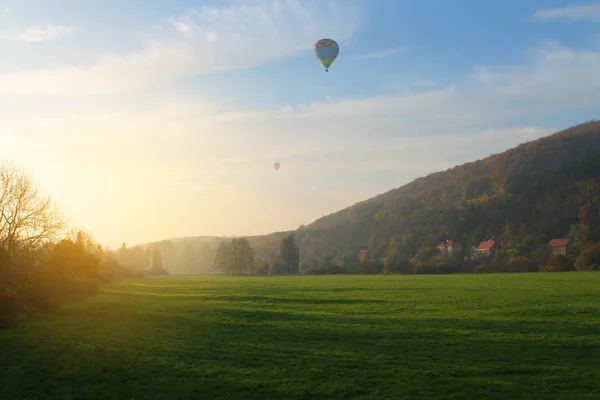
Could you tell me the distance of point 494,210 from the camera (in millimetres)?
197000

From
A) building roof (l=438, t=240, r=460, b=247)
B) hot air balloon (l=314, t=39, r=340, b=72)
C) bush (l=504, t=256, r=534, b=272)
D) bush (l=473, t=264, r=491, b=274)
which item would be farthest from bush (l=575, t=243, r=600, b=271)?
hot air balloon (l=314, t=39, r=340, b=72)

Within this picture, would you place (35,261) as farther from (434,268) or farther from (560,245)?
(560,245)

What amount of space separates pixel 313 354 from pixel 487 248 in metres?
150

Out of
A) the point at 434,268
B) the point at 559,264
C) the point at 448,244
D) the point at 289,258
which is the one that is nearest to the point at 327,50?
the point at 559,264

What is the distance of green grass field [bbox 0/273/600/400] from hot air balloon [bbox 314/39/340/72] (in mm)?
39390

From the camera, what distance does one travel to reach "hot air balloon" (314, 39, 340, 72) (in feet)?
234

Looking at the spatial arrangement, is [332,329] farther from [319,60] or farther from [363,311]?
[319,60]

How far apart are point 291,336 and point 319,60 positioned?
49671mm

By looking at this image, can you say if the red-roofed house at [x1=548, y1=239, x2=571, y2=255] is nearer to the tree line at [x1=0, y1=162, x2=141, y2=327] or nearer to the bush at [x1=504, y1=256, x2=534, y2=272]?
the bush at [x1=504, y1=256, x2=534, y2=272]

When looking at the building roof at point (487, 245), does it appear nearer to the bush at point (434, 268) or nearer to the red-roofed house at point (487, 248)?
the red-roofed house at point (487, 248)

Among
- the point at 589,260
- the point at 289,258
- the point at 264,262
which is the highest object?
the point at 289,258

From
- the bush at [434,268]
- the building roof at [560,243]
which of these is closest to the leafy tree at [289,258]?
the bush at [434,268]

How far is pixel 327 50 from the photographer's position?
71.3m

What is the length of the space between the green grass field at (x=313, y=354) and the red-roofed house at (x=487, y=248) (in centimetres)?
12246
